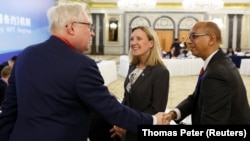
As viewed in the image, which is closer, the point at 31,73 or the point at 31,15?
the point at 31,73

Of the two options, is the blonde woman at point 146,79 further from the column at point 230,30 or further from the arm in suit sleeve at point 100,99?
the column at point 230,30

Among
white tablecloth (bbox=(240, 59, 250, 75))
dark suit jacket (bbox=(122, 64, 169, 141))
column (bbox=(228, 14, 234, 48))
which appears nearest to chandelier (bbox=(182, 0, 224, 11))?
white tablecloth (bbox=(240, 59, 250, 75))

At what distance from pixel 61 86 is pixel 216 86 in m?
0.70

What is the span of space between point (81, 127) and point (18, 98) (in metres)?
0.31

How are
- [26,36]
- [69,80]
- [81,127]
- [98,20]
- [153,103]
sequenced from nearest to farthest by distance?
[69,80], [81,127], [153,103], [26,36], [98,20]

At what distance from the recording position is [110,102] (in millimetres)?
1529

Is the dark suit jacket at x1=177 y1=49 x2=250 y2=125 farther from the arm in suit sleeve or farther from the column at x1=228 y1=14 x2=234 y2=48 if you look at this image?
the column at x1=228 y1=14 x2=234 y2=48

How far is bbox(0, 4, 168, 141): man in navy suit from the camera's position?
1.45 metres

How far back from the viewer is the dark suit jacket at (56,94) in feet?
4.75

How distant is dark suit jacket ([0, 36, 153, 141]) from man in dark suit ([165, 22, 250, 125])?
0.42m

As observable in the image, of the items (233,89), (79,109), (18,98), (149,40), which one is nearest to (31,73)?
(18,98)

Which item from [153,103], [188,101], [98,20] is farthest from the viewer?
[98,20]

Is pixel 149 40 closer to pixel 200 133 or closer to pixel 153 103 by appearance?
pixel 153 103

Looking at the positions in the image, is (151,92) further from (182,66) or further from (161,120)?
(182,66)
